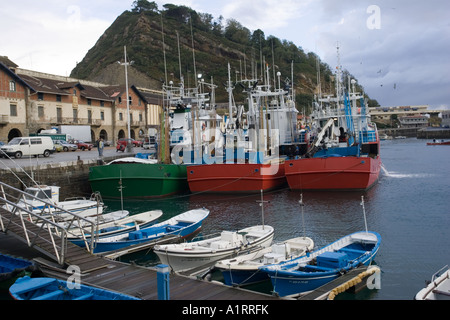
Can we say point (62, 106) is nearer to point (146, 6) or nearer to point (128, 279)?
point (128, 279)

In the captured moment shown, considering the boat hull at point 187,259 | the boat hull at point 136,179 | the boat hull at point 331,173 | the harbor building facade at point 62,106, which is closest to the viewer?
the boat hull at point 187,259

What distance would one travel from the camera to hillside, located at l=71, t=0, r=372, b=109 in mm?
86875

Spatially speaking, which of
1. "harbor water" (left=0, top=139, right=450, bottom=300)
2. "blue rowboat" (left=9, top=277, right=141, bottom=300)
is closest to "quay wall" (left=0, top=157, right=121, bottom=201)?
"harbor water" (left=0, top=139, right=450, bottom=300)

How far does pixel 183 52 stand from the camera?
335 ft

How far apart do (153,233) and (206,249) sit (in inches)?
124

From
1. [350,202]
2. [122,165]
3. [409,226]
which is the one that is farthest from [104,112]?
[409,226]

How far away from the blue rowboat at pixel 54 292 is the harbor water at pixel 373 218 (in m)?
2.53

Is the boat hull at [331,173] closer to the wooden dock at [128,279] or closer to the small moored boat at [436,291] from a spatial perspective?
the small moored boat at [436,291]

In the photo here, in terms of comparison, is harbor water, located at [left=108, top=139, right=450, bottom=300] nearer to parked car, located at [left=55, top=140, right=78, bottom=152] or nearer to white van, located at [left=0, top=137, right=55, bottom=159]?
white van, located at [left=0, top=137, right=55, bottom=159]

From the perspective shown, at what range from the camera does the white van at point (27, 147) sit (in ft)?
92.9

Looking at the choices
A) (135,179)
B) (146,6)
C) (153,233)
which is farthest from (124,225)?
(146,6)

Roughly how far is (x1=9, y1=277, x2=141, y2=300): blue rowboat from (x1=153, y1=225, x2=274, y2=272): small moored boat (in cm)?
366

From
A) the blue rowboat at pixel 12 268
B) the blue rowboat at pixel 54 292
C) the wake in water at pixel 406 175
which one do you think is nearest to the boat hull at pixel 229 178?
the wake in water at pixel 406 175
